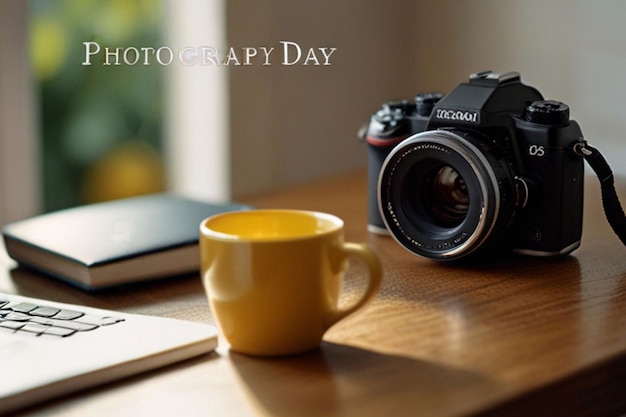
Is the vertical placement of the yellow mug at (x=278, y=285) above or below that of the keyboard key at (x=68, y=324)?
above

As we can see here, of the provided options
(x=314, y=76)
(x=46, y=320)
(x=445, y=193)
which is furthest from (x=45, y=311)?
(x=314, y=76)

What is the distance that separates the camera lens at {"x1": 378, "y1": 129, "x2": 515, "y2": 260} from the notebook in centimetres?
26

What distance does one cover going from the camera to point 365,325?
719 mm

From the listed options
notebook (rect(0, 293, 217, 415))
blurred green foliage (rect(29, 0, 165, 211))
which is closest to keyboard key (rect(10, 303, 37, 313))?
notebook (rect(0, 293, 217, 415))

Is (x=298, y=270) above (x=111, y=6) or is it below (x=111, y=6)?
below

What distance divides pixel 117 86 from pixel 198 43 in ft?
1.89

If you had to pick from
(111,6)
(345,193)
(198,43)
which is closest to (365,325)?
(345,193)

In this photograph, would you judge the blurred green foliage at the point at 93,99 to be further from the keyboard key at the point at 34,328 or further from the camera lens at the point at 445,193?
the keyboard key at the point at 34,328

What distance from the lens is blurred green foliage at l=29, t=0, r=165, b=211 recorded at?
6.16 feet

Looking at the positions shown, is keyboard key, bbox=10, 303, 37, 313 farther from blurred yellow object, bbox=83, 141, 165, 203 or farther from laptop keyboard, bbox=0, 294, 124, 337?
blurred yellow object, bbox=83, 141, 165, 203

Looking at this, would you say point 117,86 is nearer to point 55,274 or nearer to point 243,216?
point 55,274

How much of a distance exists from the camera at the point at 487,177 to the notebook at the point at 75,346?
0.26m

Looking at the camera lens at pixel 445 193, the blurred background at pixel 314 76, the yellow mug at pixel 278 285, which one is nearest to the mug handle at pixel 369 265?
the yellow mug at pixel 278 285

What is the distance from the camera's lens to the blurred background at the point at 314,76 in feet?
4.31
